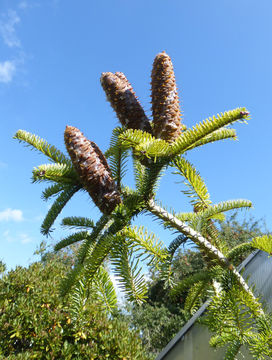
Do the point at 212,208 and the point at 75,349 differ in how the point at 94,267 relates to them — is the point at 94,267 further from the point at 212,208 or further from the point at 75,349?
the point at 75,349

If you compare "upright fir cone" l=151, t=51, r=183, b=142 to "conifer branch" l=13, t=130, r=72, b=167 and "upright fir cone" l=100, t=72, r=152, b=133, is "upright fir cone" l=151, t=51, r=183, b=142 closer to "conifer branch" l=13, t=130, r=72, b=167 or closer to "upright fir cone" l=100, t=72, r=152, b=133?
"upright fir cone" l=100, t=72, r=152, b=133

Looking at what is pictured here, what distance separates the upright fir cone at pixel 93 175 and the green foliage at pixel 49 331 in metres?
4.52

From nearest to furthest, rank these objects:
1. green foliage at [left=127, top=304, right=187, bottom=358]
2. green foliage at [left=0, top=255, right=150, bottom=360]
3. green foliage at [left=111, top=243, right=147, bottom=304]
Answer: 1. green foliage at [left=111, top=243, right=147, bottom=304]
2. green foliage at [left=0, top=255, right=150, bottom=360]
3. green foliage at [left=127, top=304, right=187, bottom=358]

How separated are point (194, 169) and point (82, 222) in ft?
3.07

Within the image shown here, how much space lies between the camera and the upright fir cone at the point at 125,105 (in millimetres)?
1970

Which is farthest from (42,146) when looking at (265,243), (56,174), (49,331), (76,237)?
(49,331)

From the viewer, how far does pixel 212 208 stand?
6.86ft

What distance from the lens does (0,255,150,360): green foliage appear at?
578 cm

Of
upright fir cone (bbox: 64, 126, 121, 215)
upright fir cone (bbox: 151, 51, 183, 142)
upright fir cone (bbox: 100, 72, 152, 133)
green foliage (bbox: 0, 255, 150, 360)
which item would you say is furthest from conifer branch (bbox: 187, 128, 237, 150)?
green foliage (bbox: 0, 255, 150, 360)

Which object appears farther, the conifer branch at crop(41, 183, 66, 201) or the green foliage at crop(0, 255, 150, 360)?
the green foliage at crop(0, 255, 150, 360)

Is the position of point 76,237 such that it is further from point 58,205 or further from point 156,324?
point 156,324

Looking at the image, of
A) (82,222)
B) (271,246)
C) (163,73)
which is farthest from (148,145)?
(271,246)

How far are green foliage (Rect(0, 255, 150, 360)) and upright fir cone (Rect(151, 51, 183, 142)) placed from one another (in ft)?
15.8

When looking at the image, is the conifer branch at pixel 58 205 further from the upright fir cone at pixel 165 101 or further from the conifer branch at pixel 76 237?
the upright fir cone at pixel 165 101
